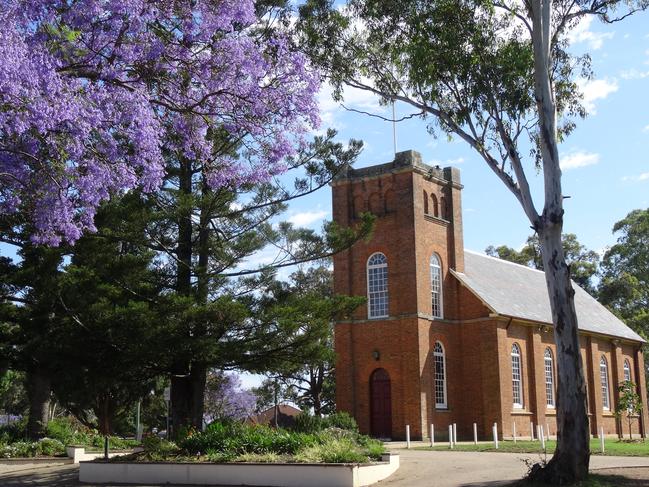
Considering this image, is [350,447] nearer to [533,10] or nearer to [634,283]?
[533,10]

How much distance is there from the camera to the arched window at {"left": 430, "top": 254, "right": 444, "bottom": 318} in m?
34.3

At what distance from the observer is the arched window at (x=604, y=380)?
139ft

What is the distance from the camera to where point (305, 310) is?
67.6 feet

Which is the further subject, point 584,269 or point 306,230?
point 584,269

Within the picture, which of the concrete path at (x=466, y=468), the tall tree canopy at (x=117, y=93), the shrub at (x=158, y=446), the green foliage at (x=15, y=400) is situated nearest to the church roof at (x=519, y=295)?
the concrete path at (x=466, y=468)

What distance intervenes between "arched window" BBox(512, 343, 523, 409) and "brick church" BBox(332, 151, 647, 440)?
0.05 metres

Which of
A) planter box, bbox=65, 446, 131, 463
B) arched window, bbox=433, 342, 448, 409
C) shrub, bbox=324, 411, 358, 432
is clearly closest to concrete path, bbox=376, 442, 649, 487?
shrub, bbox=324, 411, 358, 432

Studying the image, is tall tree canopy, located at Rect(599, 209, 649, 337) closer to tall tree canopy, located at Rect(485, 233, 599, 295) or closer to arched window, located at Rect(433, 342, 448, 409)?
tall tree canopy, located at Rect(485, 233, 599, 295)

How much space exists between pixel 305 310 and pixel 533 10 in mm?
9313

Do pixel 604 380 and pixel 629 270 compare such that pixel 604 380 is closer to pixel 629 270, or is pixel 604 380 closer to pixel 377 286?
pixel 377 286

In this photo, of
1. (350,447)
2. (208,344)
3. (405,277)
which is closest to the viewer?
(350,447)

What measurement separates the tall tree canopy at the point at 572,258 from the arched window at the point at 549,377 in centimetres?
2400

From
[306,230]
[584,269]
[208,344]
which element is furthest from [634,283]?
[208,344]

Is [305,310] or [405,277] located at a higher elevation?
[405,277]
